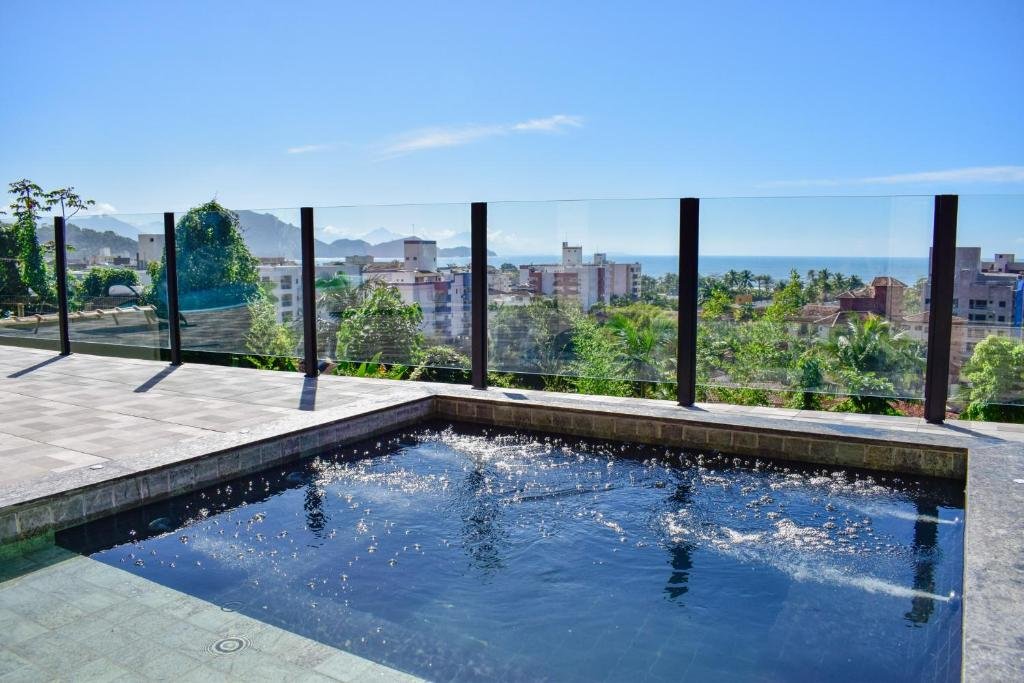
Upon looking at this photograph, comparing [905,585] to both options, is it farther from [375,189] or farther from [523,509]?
[375,189]

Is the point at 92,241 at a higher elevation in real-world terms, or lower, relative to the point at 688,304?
higher

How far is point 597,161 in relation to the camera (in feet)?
82.0

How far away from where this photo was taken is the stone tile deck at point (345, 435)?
11.3 feet

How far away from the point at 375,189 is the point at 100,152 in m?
8.32

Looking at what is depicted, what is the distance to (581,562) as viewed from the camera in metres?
3.88

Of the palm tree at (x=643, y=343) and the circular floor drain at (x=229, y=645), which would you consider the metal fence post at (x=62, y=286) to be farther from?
the circular floor drain at (x=229, y=645)

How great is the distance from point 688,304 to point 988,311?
2373mm

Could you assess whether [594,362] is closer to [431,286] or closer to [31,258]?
[431,286]

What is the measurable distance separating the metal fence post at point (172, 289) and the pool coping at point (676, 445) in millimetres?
3851

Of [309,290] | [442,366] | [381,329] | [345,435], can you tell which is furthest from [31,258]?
[345,435]

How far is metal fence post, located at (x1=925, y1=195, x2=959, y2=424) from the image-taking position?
5.98 metres

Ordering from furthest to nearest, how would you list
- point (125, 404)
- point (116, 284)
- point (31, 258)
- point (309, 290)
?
1. point (31, 258)
2. point (116, 284)
3. point (309, 290)
4. point (125, 404)

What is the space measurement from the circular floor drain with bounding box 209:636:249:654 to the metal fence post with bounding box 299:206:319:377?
5.78m

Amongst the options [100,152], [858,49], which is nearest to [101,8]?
[100,152]
